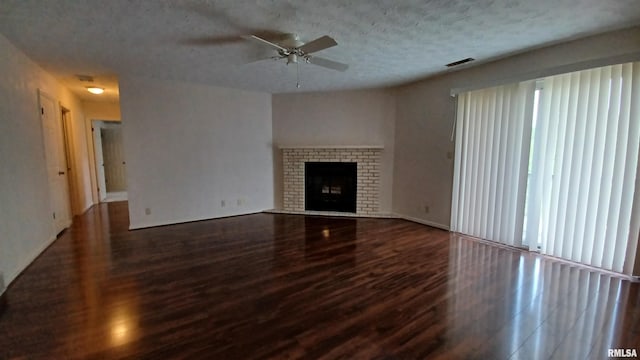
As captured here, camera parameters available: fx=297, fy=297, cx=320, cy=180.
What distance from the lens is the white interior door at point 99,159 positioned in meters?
7.31

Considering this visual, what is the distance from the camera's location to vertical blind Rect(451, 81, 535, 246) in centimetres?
379

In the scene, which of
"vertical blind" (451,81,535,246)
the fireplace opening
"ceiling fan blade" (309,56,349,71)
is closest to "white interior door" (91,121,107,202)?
the fireplace opening

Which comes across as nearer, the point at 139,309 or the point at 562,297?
the point at 139,309

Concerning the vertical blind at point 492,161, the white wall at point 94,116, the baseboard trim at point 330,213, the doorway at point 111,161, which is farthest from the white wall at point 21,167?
the vertical blind at point 492,161

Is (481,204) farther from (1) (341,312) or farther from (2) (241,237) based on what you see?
(2) (241,237)

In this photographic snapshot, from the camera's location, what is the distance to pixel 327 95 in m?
5.88

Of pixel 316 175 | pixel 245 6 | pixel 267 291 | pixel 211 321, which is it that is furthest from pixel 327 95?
pixel 211 321

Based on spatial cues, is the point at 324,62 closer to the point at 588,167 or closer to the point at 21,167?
the point at 588,167

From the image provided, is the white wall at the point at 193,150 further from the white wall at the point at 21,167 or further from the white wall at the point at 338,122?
the white wall at the point at 21,167

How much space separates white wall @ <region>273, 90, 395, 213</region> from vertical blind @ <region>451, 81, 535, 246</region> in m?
1.41

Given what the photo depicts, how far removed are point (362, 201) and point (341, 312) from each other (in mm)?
3596

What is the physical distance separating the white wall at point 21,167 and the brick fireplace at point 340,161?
143 inches

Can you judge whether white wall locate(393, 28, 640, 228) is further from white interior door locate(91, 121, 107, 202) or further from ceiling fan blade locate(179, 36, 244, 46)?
white interior door locate(91, 121, 107, 202)

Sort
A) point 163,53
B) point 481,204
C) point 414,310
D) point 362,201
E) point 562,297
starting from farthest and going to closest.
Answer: point 362,201, point 481,204, point 163,53, point 562,297, point 414,310
